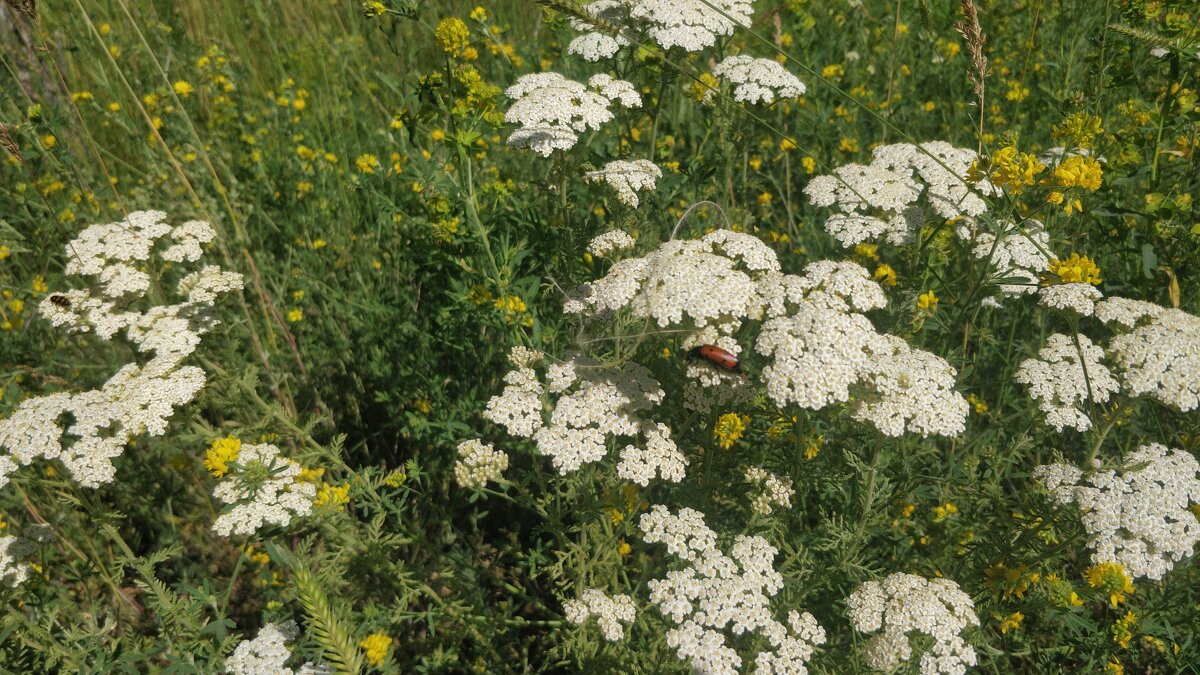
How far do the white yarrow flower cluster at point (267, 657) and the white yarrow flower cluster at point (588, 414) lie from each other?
4.50 ft

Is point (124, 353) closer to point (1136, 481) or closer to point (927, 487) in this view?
point (927, 487)

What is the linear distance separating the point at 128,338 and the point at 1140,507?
201 inches

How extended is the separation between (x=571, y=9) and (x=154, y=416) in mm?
2757

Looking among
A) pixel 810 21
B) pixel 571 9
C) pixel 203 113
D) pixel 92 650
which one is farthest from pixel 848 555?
pixel 203 113

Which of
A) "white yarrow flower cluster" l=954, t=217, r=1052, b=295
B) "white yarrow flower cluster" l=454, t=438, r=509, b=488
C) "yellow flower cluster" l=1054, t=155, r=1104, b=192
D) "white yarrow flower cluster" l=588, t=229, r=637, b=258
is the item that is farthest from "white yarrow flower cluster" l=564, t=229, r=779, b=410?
"yellow flower cluster" l=1054, t=155, r=1104, b=192

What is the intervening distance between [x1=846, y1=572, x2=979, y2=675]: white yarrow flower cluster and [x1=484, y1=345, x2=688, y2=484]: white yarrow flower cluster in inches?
40.0

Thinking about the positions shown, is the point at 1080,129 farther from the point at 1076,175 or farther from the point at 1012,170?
the point at 1012,170

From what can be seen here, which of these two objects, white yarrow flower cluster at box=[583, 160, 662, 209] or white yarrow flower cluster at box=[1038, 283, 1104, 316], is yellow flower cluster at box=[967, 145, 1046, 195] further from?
white yarrow flower cluster at box=[583, 160, 662, 209]

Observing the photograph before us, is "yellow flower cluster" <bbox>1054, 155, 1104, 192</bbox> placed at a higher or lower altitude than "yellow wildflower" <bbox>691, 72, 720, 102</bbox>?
higher

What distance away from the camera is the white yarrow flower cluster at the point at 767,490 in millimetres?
3355

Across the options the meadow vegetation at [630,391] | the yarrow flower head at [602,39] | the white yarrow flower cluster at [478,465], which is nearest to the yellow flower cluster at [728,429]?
the meadow vegetation at [630,391]

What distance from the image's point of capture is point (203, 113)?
25.6ft

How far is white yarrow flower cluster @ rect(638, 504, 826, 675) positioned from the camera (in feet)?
9.99

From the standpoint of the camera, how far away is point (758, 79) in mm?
4594
